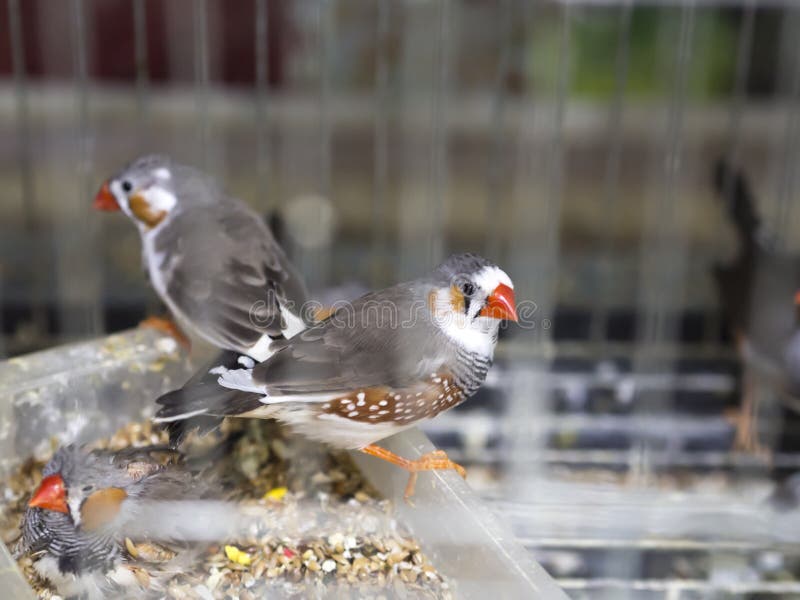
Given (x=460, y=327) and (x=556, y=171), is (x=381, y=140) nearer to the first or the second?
(x=556, y=171)

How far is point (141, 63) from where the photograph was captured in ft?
7.06

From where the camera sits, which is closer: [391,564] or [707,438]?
[391,564]

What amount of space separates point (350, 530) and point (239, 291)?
0.36m

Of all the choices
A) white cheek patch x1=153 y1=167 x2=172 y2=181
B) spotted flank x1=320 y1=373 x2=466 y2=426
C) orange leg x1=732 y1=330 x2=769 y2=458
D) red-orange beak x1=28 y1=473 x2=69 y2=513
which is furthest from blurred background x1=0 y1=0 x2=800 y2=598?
red-orange beak x1=28 y1=473 x2=69 y2=513

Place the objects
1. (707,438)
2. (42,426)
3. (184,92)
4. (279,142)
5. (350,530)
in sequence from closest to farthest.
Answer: (350,530)
(42,426)
(707,438)
(184,92)
(279,142)

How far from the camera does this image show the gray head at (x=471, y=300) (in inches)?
40.2

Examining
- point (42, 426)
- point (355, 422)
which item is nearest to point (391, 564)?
point (355, 422)

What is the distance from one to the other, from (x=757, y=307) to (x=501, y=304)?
3.38 feet

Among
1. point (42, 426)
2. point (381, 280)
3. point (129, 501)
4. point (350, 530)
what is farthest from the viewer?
point (381, 280)

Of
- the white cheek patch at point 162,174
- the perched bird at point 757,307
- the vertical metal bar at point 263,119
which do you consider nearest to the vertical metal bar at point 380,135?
the vertical metal bar at point 263,119

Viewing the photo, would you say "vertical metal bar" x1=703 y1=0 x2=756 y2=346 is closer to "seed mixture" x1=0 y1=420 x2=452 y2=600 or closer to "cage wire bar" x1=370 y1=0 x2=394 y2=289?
"cage wire bar" x1=370 y1=0 x2=394 y2=289

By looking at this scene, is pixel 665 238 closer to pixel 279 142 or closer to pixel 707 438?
pixel 707 438

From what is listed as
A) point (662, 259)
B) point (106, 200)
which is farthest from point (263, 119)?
point (662, 259)

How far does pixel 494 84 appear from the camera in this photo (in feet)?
8.34
